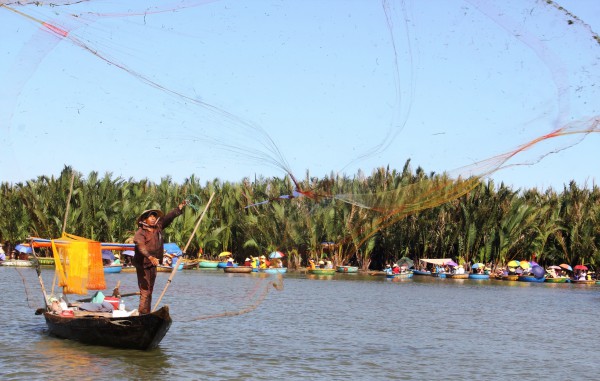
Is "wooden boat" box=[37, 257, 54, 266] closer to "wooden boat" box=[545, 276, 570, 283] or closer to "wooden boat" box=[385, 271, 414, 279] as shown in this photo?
"wooden boat" box=[385, 271, 414, 279]

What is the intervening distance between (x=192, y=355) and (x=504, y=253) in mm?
37558

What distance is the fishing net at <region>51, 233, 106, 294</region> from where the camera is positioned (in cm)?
1772

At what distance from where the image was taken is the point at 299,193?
13219mm

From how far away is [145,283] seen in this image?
16.0 metres

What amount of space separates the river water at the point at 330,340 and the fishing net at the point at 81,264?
128cm

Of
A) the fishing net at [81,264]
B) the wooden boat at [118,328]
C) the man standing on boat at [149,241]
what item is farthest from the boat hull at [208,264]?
the man standing on boat at [149,241]

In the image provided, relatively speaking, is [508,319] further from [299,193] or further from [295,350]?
[299,193]

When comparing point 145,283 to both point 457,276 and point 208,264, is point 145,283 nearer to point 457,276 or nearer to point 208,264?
point 457,276

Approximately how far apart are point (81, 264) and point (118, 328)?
2.33m

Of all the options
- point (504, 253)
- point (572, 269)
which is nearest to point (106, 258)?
point (504, 253)

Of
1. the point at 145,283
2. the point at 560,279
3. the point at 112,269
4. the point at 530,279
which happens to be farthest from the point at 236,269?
the point at 145,283

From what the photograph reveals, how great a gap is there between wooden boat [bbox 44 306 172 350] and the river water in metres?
0.24

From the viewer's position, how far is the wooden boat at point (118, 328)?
627 inches

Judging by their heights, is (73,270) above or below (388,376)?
above
